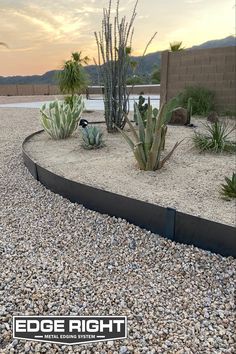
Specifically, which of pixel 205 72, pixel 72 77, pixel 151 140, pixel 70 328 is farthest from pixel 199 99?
pixel 70 328

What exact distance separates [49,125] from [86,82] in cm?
712

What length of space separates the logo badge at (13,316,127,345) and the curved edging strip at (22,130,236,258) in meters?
0.90

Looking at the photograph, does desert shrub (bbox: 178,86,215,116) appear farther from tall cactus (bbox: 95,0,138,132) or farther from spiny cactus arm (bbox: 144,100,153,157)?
spiny cactus arm (bbox: 144,100,153,157)

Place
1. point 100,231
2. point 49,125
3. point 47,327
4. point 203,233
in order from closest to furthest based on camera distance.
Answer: point 47,327
point 203,233
point 100,231
point 49,125

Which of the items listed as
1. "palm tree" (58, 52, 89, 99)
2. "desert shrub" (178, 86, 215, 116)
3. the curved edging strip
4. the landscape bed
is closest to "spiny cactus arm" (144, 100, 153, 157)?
the landscape bed

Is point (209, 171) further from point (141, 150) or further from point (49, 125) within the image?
point (49, 125)

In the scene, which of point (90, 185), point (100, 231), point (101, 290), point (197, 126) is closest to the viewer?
point (101, 290)

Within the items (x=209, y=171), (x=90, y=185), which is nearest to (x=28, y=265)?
(x=90, y=185)

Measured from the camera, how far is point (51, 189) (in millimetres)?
3676

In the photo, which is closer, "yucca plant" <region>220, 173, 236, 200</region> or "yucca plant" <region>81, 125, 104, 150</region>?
"yucca plant" <region>220, 173, 236, 200</region>

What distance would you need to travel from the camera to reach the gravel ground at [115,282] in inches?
66.7

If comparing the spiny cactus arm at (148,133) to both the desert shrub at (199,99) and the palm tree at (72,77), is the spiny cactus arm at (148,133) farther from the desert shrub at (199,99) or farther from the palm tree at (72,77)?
the palm tree at (72,77)

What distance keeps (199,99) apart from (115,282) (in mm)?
8048

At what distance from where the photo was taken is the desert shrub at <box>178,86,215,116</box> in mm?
8945
